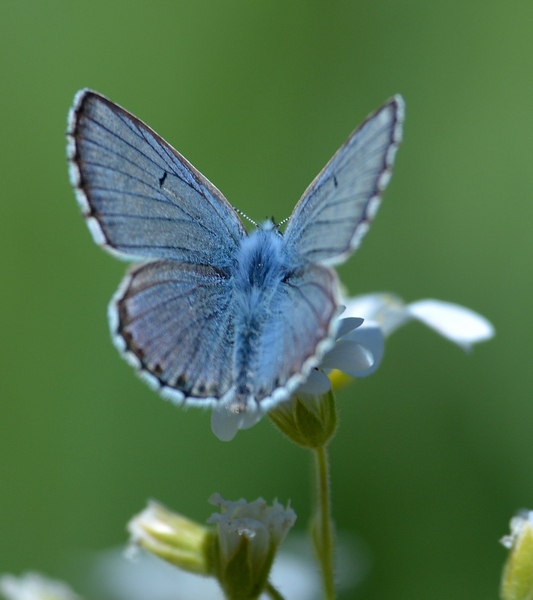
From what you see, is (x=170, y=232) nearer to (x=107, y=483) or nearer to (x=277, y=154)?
(x=107, y=483)

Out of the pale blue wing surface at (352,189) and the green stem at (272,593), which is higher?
the pale blue wing surface at (352,189)

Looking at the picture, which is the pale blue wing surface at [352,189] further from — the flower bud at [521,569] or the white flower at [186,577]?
the white flower at [186,577]

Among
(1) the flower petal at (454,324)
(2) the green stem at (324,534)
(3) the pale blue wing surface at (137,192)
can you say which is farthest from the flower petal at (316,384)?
(1) the flower petal at (454,324)

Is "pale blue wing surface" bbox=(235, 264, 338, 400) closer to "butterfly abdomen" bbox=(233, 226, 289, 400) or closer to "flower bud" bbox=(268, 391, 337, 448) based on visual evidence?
"butterfly abdomen" bbox=(233, 226, 289, 400)

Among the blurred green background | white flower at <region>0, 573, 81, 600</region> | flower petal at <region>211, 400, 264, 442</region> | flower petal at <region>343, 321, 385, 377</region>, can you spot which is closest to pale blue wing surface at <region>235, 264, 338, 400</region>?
flower petal at <region>211, 400, 264, 442</region>

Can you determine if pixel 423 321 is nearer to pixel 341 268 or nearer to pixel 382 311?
pixel 382 311

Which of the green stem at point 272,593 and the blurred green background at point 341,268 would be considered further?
the blurred green background at point 341,268

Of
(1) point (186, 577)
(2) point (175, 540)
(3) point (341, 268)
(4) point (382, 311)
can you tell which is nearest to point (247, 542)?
(2) point (175, 540)
